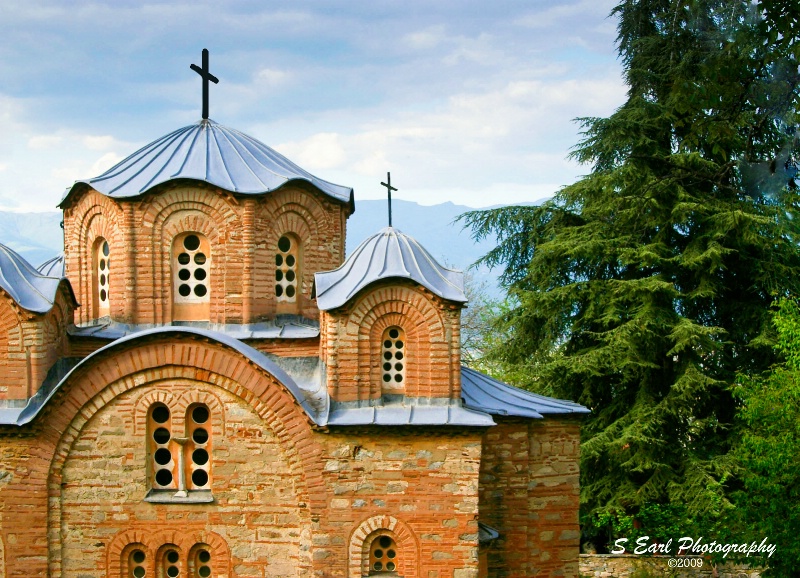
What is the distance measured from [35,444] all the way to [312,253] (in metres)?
3.95

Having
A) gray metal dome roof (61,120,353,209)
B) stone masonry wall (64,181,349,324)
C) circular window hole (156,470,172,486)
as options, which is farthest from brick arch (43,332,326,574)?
gray metal dome roof (61,120,353,209)

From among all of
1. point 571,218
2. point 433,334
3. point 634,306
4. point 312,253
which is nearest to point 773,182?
point 433,334

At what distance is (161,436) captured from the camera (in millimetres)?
9664

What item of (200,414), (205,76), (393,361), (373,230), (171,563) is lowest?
(171,563)

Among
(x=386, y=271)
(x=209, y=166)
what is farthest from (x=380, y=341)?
(x=209, y=166)

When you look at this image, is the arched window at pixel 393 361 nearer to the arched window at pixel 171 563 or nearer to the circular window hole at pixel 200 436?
the circular window hole at pixel 200 436

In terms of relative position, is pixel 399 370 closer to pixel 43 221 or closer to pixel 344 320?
pixel 344 320

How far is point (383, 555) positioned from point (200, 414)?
2.37m

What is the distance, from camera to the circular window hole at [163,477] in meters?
9.64

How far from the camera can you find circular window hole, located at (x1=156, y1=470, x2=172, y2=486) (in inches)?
380

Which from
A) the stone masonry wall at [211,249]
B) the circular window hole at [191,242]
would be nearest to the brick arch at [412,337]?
the stone masonry wall at [211,249]

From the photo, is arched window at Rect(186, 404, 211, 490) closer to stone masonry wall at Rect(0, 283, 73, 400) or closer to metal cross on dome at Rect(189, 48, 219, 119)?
stone masonry wall at Rect(0, 283, 73, 400)

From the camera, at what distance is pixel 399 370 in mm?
9789

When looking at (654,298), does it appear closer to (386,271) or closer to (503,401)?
(503,401)
